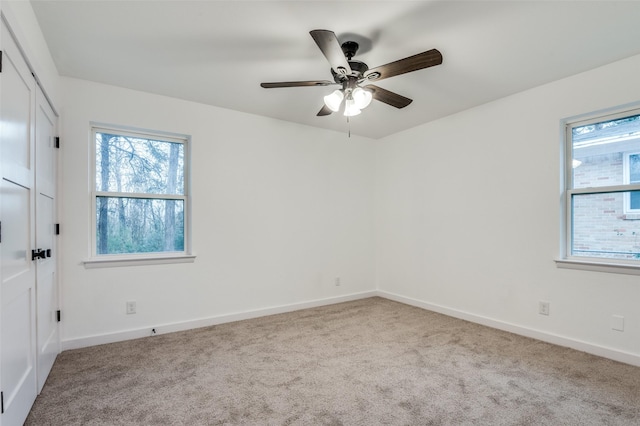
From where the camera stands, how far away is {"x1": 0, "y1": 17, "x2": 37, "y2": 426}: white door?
156cm

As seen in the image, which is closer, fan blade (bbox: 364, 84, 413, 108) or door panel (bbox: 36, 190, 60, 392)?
door panel (bbox: 36, 190, 60, 392)

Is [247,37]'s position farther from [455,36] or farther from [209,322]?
[209,322]

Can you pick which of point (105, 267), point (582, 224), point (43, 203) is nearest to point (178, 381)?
point (105, 267)

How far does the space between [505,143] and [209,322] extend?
3691 millimetres

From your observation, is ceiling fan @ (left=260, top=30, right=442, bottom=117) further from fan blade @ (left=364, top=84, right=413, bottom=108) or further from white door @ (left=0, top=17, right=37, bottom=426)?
white door @ (left=0, top=17, right=37, bottom=426)

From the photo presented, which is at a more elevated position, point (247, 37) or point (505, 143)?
point (247, 37)

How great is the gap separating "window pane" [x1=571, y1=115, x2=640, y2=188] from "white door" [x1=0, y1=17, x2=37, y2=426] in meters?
4.16

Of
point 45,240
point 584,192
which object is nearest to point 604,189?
point 584,192

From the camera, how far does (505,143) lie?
10.9ft

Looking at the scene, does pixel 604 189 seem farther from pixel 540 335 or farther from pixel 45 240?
pixel 45 240

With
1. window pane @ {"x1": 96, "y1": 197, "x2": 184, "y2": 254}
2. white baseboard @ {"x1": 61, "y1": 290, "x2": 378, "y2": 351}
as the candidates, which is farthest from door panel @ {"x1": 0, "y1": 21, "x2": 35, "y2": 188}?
white baseboard @ {"x1": 61, "y1": 290, "x2": 378, "y2": 351}

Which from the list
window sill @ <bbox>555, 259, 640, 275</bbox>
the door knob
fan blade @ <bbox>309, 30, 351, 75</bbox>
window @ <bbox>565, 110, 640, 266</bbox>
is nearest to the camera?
fan blade @ <bbox>309, 30, 351, 75</bbox>

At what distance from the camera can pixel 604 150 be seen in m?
2.79

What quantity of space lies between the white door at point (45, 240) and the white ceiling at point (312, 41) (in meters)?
0.59
